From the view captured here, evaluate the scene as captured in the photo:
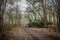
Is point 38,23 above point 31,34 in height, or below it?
above

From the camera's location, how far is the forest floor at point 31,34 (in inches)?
107

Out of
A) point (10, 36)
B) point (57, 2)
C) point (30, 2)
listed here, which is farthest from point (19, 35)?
point (57, 2)

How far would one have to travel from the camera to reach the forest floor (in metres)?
2.71

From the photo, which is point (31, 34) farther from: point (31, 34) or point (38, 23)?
point (38, 23)

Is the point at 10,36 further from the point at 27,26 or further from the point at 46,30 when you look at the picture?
the point at 46,30

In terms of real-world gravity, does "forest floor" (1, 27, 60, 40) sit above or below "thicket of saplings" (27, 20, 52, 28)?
below

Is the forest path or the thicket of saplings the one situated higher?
the thicket of saplings

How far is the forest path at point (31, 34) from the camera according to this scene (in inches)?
107

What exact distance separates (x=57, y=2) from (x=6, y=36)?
1.40 meters

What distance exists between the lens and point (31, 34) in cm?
272

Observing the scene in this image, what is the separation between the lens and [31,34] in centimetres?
272

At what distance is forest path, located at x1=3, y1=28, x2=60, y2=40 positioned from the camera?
2711 mm

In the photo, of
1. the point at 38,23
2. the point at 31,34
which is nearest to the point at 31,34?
the point at 31,34

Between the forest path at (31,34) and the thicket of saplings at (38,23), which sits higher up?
the thicket of saplings at (38,23)
